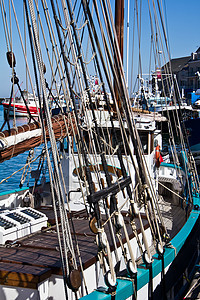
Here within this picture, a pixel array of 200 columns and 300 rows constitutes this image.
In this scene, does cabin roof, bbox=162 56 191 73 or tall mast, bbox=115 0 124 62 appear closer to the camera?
tall mast, bbox=115 0 124 62

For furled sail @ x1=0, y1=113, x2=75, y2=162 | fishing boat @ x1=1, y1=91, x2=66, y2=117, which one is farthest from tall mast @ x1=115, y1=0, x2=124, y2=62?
furled sail @ x1=0, y1=113, x2=75, y2=162

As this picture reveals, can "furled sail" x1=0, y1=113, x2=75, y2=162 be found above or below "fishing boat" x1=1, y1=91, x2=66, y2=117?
below

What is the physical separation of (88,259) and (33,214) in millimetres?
2193

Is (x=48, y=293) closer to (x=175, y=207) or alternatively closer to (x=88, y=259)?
(x=88, y=259)

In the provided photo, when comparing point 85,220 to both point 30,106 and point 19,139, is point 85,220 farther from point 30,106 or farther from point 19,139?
point 30,106

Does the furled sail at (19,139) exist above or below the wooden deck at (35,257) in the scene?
above

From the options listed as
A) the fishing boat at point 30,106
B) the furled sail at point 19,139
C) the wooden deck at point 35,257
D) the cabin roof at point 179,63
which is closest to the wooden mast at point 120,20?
the fishing boat at point 30,106

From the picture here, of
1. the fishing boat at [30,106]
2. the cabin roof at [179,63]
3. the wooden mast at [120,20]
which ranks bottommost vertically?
the fishing boat at [30,106]

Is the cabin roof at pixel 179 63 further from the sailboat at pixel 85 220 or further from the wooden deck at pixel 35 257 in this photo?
the wooden deck at pixel 35 257

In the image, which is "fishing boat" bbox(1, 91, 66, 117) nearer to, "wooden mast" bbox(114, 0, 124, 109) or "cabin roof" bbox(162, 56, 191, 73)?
"wooden mast" bbox(114, 0, 124, 109)

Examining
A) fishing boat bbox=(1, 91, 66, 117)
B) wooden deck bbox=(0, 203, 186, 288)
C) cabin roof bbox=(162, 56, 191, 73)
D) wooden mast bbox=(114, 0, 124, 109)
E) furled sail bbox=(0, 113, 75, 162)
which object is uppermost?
cabin roof bbox=(162, 56, 191, 73)

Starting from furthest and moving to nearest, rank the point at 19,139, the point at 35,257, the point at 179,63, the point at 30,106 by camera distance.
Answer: the point at 179,63 → the point at 30,106 → the point at 35,257 → the point at 19,139

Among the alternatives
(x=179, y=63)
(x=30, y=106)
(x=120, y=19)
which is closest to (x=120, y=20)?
(x=120, y=19)

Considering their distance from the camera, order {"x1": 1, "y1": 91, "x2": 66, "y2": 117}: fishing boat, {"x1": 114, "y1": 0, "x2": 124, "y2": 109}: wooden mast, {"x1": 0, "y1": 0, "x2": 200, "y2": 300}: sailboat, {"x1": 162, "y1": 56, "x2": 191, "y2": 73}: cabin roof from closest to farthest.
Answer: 1. {"x1": 0, "y1": 0, "x2": 200, "y2": 300}: sailboat
2. {"x1": 1, "y1": 91, "x2": 66, "y2": 117}: fishing boat
3. {"x1": 114, "y1": 0, "x2": 124, "y2": 109}: wooden mast
4. {"x1": 162, "y1": 56, "x2": 191, "y2": 73}: cabin roof
